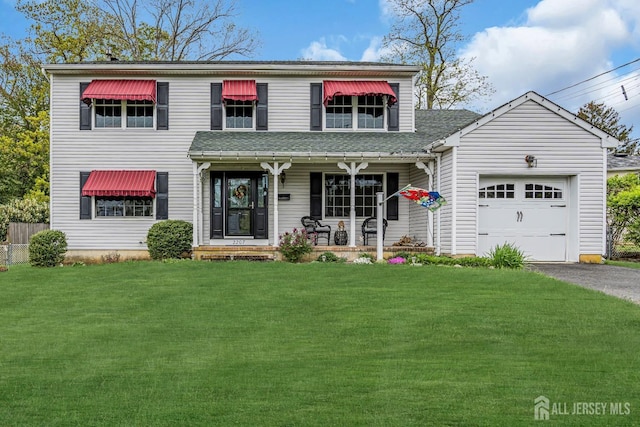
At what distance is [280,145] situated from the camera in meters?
14.2

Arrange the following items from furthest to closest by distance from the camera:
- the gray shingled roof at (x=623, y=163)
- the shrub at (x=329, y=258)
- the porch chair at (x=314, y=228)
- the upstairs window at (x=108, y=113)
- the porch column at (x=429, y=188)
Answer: the gray shingled roof at (x=623, y=163) < the upstairs window at (x=108, y=113) < the porch chair at (x=314, y=228) < the porch column at (x=429, y=188) < the shrub at (x=329, y=258)

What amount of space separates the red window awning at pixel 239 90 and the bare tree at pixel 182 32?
13.4 metres

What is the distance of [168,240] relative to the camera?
1390 cm

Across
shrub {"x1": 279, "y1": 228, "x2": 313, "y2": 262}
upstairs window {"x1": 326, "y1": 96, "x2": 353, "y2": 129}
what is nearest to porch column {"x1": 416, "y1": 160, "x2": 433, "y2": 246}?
upstairs window {"x1": 326, "y1": 96, "x2": 353, "y2": 129}

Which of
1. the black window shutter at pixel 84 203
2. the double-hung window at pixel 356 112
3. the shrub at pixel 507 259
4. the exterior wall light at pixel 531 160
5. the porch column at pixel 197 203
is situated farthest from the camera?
the double-hung window at pixel 356 112

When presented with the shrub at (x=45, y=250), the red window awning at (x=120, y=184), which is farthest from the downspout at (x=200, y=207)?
the shrub at (x=45, y=250)

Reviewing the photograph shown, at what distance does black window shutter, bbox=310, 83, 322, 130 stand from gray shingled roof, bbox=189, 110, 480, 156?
332 millimetres

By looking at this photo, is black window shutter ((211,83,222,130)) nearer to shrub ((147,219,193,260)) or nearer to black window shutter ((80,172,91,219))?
shrub ((147,219,193,260))

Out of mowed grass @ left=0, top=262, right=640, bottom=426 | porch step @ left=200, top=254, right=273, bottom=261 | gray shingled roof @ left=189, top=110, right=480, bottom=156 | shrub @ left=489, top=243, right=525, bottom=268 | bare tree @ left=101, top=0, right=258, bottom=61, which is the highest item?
bare tree @ left=101, top=0, right=258, bottom=61

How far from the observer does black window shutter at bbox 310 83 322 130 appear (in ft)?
51.3

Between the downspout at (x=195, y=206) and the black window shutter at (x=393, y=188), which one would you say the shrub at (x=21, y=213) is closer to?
the downspout at (x=195, y=206)

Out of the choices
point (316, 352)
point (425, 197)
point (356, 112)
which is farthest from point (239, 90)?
point (316, 352)

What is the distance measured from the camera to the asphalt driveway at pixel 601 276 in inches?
351

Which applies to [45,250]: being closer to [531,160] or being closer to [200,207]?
[200,207]
